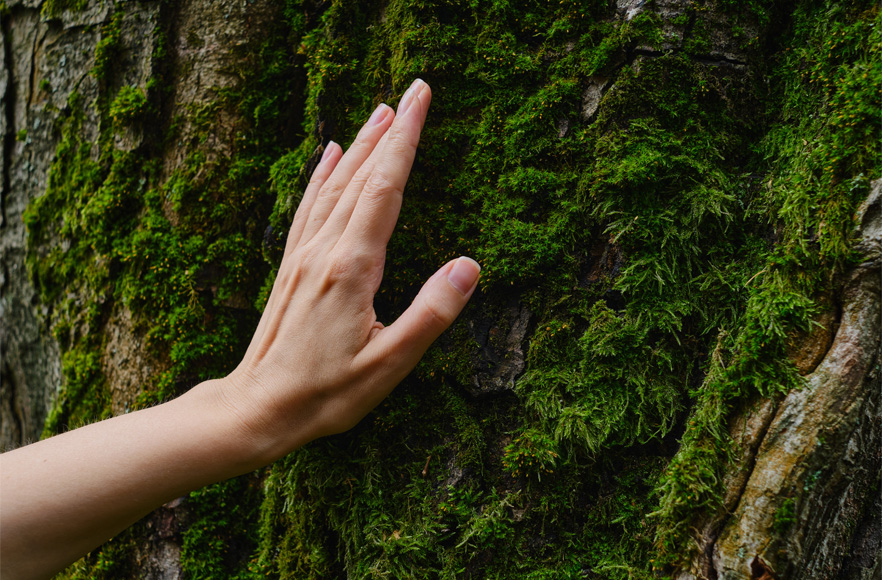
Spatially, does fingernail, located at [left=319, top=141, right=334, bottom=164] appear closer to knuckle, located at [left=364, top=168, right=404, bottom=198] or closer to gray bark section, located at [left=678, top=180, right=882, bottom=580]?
knuckle, located at [left=364, top=168, right=404, bottom=198]

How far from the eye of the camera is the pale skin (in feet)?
5.57

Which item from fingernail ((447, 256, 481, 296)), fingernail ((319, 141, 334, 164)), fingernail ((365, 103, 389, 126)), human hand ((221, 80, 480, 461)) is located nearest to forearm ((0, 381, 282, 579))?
human hand ((221, 80, 480, 461))

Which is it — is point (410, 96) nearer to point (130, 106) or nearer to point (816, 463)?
point (130, 106)

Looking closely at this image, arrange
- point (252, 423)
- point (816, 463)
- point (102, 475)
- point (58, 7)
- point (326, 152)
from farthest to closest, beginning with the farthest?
1. point (58, 7)
2. point (326, 152)
3. point (252, 423)
4. point (102, 475)
5. point (816, 463)

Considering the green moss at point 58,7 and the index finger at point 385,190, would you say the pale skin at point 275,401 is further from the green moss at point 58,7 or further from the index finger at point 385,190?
the green moss at point 58,7

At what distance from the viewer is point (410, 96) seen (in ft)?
6.55

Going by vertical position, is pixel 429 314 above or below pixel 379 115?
below

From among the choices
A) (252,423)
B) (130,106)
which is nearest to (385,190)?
(252,423)

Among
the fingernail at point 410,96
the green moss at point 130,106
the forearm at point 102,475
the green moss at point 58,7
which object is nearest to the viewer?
the forearm at point 102,475

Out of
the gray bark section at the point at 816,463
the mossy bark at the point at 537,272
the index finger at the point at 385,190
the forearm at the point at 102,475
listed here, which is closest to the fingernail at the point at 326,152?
the mossy bark at the point at 537,272

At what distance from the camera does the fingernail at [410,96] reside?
1.98 m

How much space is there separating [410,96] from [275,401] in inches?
54.5

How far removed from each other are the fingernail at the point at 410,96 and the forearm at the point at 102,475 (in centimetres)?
143

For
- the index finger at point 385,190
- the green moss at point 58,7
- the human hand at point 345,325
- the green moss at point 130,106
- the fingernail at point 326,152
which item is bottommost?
the human hand at point 345,325
